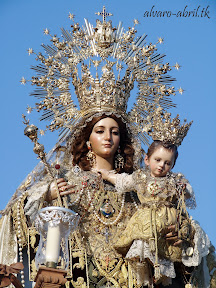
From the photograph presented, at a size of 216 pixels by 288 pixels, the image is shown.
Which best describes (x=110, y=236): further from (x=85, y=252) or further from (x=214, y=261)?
(x=214, y=261)

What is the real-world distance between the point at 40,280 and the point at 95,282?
7.74ft

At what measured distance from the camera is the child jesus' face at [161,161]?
9773 mm

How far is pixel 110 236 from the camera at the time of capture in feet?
33.6

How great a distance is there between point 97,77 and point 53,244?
12.9 feet

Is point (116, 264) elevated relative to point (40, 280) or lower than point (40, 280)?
elevated

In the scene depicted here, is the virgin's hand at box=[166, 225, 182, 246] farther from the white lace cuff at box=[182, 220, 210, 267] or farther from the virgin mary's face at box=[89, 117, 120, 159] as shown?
the virgin mary's face at box=[89, 117, 120, 159]

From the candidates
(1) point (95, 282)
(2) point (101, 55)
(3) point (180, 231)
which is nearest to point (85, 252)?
(1) point (95, 282)

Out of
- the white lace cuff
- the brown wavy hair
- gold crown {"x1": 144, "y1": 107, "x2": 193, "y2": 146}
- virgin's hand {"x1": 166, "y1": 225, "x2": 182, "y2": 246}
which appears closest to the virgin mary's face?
the brown wavy hair

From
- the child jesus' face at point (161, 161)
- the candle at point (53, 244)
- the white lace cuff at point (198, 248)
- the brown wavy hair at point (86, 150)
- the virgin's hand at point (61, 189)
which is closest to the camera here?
the candle at point (53, 244)

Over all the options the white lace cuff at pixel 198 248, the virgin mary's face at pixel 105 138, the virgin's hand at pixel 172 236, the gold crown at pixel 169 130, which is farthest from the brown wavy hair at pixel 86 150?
the virgin's hand at pixel 172 236

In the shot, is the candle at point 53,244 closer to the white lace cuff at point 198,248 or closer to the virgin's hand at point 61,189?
the virgin's hand at point 61,189

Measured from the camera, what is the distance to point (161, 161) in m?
9.77

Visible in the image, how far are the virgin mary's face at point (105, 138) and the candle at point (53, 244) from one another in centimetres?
293

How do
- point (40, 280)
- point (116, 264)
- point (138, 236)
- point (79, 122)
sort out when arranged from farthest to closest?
point (79, 122) → point (116, 264) → point (138, 236) → point (40, 280)
